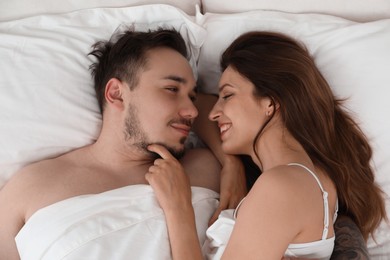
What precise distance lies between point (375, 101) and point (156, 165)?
2.54 ft

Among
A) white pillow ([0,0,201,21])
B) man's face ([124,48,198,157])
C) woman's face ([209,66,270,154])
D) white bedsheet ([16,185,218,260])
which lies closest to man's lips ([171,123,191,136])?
man's face ([124,48,198,157])

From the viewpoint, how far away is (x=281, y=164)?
1390mm

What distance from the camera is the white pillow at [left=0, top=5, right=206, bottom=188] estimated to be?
67.1 inches

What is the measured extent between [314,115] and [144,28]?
0.75 meters

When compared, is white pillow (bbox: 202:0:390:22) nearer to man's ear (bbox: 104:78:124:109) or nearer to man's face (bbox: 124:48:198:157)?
man's face (bbox: 124:48:198:157)

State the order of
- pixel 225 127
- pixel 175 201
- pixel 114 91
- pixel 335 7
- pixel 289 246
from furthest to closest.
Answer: pixel 335 7 < pixel 114 91 < pixel 225 127 < pixel 175 201 < pixel 289 246

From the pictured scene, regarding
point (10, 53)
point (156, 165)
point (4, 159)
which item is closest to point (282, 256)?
point (156, 165)

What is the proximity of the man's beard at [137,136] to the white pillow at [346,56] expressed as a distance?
372 mm

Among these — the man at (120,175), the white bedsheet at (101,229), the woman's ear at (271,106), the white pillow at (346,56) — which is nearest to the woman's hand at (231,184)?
the man at (120,175)

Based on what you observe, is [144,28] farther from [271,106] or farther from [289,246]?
[289,246]

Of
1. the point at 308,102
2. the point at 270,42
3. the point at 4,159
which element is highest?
the point at 270,42

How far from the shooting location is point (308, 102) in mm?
1526

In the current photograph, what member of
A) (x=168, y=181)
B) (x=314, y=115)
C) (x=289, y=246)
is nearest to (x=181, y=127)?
(x=168, y=181)

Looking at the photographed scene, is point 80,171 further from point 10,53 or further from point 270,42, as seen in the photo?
point 270,42
